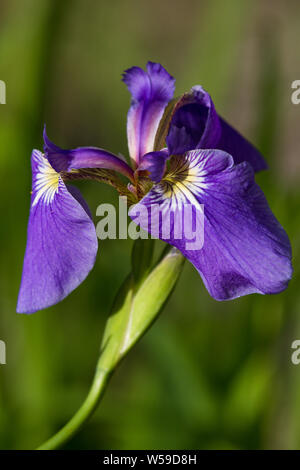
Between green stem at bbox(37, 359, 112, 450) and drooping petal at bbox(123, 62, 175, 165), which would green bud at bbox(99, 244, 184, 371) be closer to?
green stem at bbox(37, 359, 112, 450)

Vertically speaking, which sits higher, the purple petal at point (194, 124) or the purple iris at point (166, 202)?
the purple petal at point (194, 124)

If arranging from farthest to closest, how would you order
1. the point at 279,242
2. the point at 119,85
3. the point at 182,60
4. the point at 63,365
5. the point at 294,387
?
the point at 182,60, the point at 119,85, the point at 63,365, the point at 294,387, the point at 279,242

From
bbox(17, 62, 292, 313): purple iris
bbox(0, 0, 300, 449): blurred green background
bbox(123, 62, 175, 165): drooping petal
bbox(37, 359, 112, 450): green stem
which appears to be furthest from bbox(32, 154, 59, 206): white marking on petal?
bbox(0, 0, 300, 449): blurred green background

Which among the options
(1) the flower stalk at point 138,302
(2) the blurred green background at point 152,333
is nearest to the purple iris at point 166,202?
(1) the flower stalk at point 138,302

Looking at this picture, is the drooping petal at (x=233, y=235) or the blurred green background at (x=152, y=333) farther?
the blurred green background at (x=152, y=333)

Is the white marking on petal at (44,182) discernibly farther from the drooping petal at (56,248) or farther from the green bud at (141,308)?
the green bud at (141,308)

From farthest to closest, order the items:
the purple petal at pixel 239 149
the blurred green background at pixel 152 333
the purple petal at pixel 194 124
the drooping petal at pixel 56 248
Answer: the blurred green background at pixel 152 333
the purple petal at pixel 239 149
the purple petal at pixel 194 124
the drooping petal at pixel 56 248

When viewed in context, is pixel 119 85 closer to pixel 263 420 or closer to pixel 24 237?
pixel 24 237

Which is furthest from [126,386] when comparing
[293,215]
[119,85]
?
[119,85]
